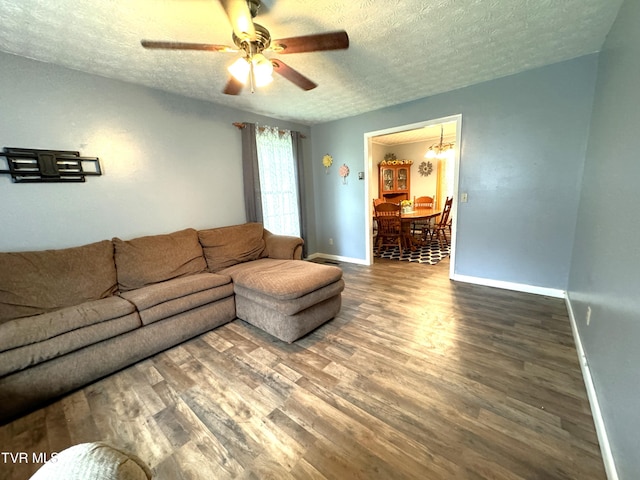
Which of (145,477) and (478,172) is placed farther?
(478,172)

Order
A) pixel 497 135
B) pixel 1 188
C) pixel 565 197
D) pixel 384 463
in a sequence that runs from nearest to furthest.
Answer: pixel 384 463 < pixel 1 188 < pixel 565 197 < pixel 497 135

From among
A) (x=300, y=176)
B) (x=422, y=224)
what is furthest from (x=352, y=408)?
(x=422, y=224)

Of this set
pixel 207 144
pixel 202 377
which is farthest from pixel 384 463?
pixel 207 144

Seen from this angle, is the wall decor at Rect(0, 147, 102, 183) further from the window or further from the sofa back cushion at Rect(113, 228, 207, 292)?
the window

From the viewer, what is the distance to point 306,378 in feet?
5.64

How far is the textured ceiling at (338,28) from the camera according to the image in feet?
5.17

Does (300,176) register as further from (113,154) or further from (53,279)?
(53,279)

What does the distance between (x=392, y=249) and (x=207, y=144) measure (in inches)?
153

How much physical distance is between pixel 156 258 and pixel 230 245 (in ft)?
2.48

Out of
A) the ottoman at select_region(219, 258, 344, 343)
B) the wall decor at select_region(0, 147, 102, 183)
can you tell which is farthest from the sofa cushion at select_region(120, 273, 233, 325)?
the wall decor at select_region(0, 147, 102, 183)

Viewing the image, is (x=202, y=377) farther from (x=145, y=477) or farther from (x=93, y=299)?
(x=145, y=477)

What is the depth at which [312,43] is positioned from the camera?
1.50 meters

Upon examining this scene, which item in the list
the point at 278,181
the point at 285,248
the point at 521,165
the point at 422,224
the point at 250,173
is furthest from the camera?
the point at 422,224

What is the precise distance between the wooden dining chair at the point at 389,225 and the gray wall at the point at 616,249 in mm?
2574
